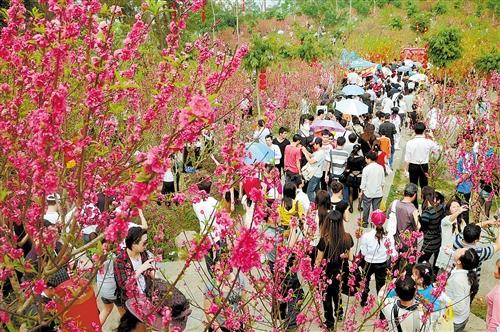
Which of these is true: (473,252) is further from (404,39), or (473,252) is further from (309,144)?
(404,39)

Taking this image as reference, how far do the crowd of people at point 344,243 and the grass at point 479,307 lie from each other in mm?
551

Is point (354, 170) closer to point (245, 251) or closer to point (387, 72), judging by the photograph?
point (245, 251)

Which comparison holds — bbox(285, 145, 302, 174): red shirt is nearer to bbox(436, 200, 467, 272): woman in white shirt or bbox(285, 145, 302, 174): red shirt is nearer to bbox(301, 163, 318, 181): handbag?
bbox(301, 163, 318, 181): handbag

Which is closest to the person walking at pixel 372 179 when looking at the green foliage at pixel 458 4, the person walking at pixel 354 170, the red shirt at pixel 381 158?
the person walking at pixel 354 170

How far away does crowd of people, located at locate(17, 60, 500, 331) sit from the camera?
4.54 meters

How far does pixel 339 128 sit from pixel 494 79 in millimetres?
5682

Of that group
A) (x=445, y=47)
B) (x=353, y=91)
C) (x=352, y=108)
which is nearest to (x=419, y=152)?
(x=352, y=108)

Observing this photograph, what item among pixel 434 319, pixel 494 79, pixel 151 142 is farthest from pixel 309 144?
pixel 494 79

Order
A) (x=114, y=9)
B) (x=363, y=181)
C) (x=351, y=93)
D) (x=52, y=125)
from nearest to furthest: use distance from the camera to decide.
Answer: (x=52, y=125) < (x=114, y=9) < (x=363, y=181) < (x=351, y=93)

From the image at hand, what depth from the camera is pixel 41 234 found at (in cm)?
279

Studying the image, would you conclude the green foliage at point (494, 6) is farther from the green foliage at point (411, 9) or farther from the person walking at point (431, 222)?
the person walking at point (431, 222)

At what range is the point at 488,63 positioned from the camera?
1845 centimetres

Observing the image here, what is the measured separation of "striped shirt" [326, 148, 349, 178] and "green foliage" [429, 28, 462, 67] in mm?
9176

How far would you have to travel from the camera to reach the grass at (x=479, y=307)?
637 centimetres
